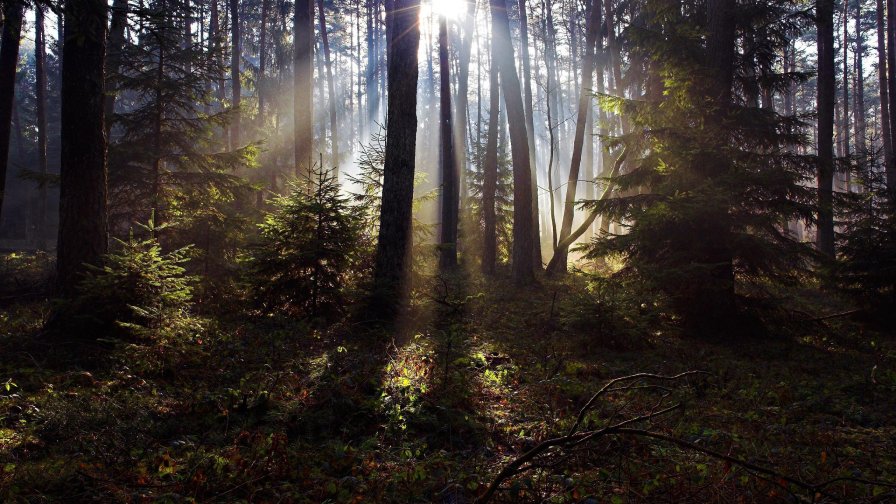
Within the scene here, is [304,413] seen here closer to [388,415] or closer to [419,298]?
[388,415]

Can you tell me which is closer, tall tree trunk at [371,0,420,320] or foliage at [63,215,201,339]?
foliage at [63,215,201,339]

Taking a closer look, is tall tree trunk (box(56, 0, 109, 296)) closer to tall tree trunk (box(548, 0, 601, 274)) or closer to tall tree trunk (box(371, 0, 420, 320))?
tall tree trunk (box(371, 0, 420, 320))

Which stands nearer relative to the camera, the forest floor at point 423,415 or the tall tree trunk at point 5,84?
the forest floor at point 423,415

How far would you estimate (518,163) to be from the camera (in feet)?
47.3

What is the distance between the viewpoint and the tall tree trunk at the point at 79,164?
7.58 metres

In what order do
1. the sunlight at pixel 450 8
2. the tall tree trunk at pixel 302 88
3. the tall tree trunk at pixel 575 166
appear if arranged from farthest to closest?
the sunlight at pixel 450 8
the tall tree trunk at pixel 575 166
the tall tree trunk at pixel 302 88

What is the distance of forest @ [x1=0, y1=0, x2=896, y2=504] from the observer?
374 cm

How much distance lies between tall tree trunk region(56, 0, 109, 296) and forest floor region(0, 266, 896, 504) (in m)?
1.31

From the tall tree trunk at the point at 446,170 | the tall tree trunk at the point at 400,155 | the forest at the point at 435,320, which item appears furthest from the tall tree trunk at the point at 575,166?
the tall tree trunk at the point at 400,155

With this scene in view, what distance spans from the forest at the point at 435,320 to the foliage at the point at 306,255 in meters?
0.05

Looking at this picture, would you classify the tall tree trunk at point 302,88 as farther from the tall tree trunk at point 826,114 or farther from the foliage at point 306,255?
the tall tree trunk at point 826,114

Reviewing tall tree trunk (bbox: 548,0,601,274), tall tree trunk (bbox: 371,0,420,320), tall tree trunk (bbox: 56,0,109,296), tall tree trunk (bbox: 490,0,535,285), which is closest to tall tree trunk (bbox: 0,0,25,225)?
tall tree trunk (bbox: 56,0,109,296)

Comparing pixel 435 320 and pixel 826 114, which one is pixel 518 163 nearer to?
pixel 435 320

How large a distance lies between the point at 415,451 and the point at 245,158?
417 inches
